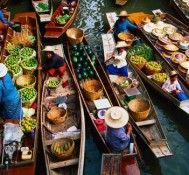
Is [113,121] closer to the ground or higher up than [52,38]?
higher up

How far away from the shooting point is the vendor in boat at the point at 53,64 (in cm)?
945

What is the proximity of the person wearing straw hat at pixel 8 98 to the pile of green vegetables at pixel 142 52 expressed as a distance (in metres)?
4.72

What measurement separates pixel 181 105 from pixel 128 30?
4.39 meters

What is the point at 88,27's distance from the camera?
13.8 m

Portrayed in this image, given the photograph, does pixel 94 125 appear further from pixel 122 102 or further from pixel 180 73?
pixel 180 73

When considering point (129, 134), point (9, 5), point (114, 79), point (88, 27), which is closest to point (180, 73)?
point (114, 79)

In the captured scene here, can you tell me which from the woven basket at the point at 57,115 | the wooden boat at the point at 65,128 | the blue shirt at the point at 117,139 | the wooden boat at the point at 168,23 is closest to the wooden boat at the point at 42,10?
the wooden boat at the point at 65,128

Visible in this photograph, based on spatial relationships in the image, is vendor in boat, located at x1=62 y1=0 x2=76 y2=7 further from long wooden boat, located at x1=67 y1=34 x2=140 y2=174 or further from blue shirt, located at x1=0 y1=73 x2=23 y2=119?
blue shirt, located at x1=0 y1=73 x2=23 y2=119

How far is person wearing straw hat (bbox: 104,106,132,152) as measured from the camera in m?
6.62

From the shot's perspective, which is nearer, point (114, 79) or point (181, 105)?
point (181, 105)

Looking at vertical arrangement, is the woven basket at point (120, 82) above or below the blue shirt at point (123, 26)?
below

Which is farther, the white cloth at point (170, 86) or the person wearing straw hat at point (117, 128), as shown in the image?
Answer: the white cloth at point (170, 86)

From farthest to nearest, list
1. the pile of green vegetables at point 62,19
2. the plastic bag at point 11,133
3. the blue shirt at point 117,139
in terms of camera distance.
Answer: the pile of green vegetables at point 62,19 < the blue shirt at point 117,139 < the plastic bag at point 11,133

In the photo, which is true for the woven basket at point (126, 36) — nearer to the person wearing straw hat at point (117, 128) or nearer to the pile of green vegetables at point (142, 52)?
the pile of green vegetables at point (142, 52)
